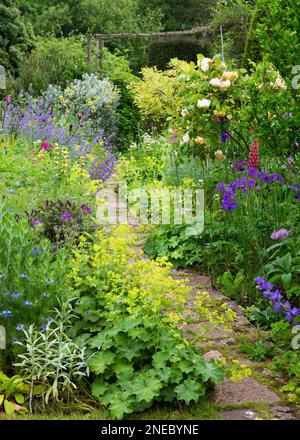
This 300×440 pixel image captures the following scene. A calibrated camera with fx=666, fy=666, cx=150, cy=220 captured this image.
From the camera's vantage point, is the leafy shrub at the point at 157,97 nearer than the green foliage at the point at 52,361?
No

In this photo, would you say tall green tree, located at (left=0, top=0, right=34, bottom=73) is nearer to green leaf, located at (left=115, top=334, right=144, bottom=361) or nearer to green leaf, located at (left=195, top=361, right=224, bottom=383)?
green leaf, located at (left=115, top=334, right=144, bottom=361)

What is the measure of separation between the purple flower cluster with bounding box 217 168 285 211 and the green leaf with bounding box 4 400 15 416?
197cm

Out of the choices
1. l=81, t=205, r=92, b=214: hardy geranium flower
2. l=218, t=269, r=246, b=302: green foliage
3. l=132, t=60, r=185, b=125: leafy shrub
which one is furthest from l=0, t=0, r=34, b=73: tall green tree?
l=218, t=269, r=246, b=302: green foliage

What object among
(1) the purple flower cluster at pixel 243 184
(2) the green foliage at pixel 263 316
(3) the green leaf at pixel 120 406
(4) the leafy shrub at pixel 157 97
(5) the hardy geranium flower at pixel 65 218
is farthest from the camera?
(4) the leafy shrub at pixel 157 97

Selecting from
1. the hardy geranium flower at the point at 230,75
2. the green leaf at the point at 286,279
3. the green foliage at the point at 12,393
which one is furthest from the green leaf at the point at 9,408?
the hardy geranium flower at the point at 230,75

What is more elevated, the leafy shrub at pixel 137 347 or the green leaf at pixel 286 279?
the green leaf at pixel 286 279

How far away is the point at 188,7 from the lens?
30.9 meters

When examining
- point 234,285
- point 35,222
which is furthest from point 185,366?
point 35,222

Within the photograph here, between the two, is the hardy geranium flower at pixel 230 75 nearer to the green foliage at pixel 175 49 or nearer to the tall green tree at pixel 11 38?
the tall green tree at pixel 11 38

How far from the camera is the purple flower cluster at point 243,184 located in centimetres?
445

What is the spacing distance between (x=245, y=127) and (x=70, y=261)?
6.83 ft

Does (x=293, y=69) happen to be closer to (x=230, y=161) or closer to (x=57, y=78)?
(x=230, y=161)

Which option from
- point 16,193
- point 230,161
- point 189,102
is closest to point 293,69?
point 189,102

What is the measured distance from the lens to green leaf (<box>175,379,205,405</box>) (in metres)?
3.06
